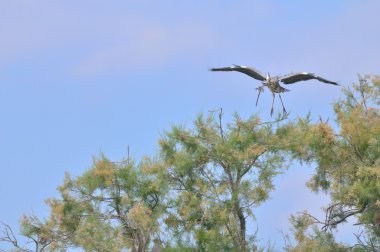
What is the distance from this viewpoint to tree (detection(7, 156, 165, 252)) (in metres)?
26.2

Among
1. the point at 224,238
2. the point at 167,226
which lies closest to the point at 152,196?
the point at 167,226

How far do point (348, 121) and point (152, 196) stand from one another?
5903 millimetres

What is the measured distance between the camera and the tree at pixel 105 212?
26.2 meters

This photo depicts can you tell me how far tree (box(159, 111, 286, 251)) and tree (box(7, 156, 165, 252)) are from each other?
0.77 meters

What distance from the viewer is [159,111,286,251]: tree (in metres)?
25.8

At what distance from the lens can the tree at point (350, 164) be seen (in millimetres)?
24516

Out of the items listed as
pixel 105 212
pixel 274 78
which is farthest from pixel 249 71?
pixel 105 212

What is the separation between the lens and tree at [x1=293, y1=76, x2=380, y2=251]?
24.5 metres

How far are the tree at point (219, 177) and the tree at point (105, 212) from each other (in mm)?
774

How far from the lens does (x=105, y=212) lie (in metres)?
28.4

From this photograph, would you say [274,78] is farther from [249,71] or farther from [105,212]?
[105,212]

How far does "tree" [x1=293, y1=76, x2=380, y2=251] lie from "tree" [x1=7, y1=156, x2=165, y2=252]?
4282mm

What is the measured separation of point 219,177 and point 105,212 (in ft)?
12.0

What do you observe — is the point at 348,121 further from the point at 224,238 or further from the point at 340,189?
the point at 224,238
